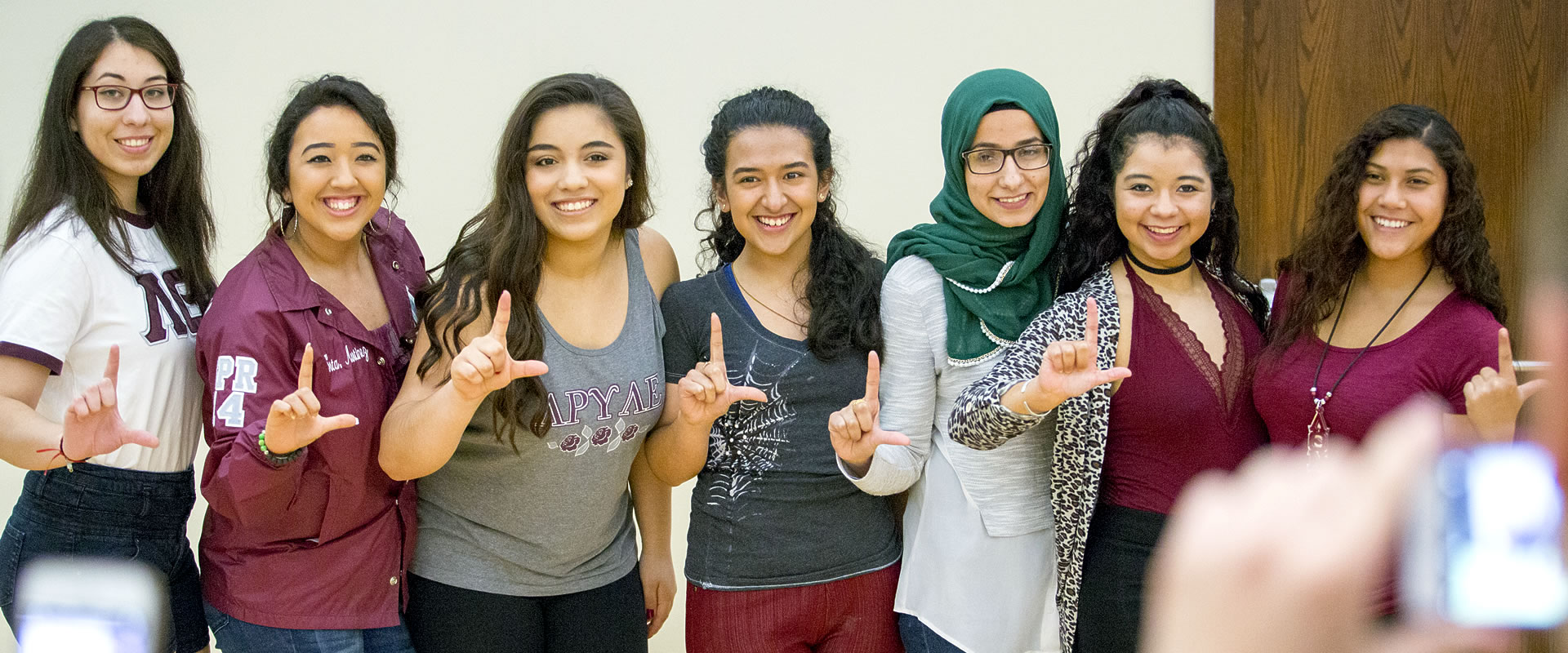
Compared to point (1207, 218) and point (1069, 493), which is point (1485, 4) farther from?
point (1069, 493)

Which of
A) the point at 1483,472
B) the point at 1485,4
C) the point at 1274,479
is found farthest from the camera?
the point at 1485,4

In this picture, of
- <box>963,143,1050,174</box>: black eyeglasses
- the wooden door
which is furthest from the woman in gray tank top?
the wooden door

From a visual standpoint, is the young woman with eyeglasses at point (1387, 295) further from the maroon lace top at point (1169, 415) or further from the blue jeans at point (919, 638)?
the blue jeans at point (919, 638)

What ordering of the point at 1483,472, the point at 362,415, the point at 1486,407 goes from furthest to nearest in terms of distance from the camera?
1. the point at 362,415
2. the point at 1486,407
3. the point at 1483,472

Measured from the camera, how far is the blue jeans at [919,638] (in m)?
1.91

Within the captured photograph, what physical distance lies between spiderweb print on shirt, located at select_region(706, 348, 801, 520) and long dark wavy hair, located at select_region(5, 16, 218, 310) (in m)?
0.93

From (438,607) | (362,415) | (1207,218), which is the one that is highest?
(1207,218)

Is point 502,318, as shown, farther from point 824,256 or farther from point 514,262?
point 824,256

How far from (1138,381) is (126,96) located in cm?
175

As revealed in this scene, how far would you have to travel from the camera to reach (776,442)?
1962mm

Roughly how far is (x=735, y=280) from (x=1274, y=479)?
1.68 m

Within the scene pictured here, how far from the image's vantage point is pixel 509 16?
3.27 meters

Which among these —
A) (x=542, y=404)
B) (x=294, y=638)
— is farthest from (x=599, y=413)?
(x=294, y=638)

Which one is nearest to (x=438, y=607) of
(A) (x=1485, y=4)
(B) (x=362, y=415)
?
(B) (x=362, y=415)
